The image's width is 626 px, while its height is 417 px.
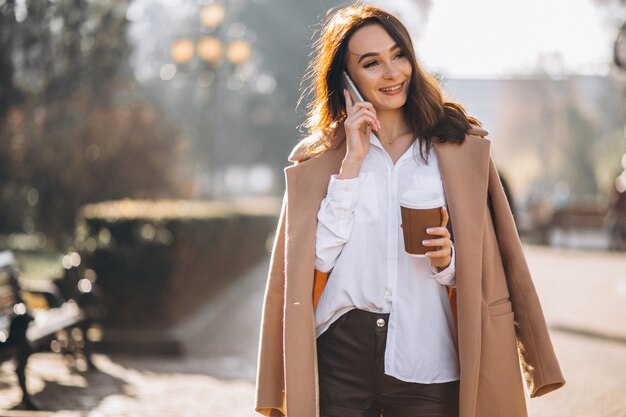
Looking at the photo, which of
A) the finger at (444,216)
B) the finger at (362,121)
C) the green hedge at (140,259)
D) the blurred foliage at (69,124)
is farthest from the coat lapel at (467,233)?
the blurred foliage at (69,124)

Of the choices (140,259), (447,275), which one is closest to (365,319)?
(447,275)

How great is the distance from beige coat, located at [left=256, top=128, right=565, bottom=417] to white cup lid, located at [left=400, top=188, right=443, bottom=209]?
0.17m

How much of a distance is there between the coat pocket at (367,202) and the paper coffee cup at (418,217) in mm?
198

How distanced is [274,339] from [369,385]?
0.40 meters

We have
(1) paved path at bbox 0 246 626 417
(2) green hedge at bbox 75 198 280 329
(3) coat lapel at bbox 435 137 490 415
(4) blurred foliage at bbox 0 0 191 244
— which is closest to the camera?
(3) coat lapel at bbox 435 137 490 415

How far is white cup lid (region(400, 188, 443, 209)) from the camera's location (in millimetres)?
2922

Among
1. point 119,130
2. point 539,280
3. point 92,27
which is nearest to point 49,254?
point 119,130

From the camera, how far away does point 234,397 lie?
24.2 ft

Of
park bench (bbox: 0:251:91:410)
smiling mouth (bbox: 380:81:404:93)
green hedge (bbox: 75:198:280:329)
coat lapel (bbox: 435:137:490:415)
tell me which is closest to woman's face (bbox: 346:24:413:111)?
smiling mouth (bbox: 380:81:404:93)

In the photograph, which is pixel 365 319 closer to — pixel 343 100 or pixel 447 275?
pixel 447 275

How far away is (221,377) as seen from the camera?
8.45 meters

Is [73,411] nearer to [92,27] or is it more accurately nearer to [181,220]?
[181,220]

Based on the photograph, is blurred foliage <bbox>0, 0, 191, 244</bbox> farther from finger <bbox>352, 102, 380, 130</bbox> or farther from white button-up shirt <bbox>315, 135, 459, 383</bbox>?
white button-up shirt <bbox>315, 135, 459, 383</bbox>

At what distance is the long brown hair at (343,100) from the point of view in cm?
324
